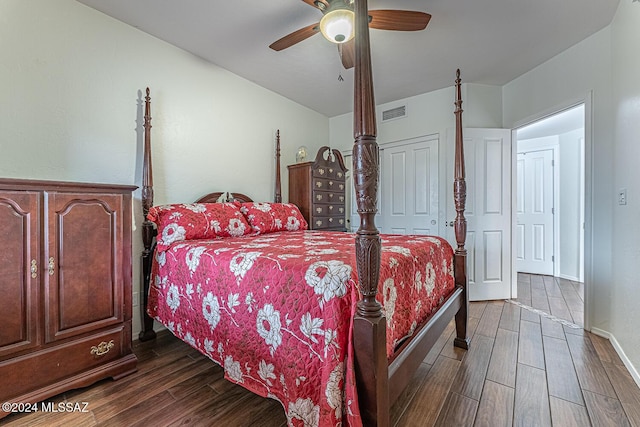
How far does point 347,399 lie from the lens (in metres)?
1.00

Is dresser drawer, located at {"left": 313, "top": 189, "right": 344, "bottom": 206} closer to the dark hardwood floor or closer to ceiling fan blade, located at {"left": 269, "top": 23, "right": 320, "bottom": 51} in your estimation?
ceiling fan blade, located at {"left": 269, "top": 23, "right": 320, "bottom": 51}

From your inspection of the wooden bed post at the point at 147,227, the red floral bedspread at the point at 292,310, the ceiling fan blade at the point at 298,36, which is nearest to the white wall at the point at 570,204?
the red floral bedspread at the point at 292,310

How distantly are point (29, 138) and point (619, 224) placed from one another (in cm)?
421

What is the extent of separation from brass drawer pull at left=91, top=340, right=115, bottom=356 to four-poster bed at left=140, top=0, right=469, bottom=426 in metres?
0.35

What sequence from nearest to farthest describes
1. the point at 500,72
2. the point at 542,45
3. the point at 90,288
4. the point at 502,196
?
the point at 90,288
the point at 542,45
the point at 500,72
the point at 502,196

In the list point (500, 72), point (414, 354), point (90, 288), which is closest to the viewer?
point (414, 354)

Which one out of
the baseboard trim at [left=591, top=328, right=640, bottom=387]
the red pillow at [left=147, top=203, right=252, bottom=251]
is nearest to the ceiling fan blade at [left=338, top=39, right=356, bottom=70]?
the red pillow at [left=147, top=203, right=252, bottom=251]

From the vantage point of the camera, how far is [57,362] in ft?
5.06

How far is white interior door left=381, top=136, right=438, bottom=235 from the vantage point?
3727 mm

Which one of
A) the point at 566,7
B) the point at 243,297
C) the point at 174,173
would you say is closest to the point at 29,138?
the point at 174,173

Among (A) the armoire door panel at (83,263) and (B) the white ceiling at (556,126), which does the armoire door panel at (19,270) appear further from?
(B) the white ceiling at (556,126)

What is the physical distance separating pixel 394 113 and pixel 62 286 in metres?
3.95

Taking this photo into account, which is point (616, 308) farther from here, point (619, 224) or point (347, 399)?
point (347, 399)

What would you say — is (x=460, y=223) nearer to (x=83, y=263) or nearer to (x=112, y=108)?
(x=83, y=263)
